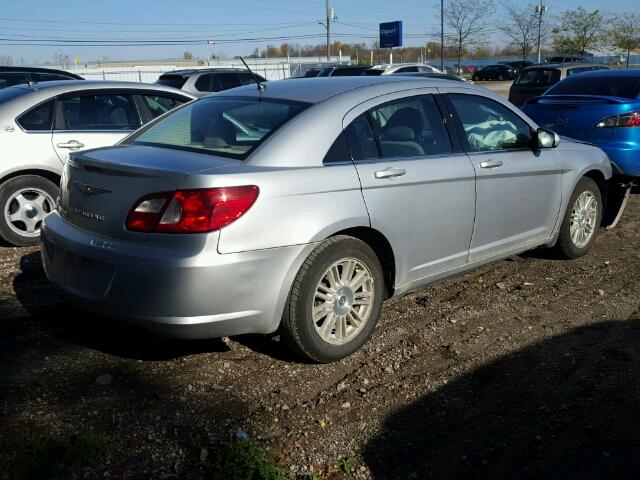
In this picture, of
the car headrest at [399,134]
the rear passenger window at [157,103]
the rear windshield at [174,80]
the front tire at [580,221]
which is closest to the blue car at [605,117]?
the front tire at [580,221]

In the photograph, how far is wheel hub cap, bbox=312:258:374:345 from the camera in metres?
3.78

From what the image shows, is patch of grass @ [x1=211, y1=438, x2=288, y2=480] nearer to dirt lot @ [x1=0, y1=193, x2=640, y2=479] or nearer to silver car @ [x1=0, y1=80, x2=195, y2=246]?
dirt lot @ [x1=0, y1=193, x2=640, y2=479]

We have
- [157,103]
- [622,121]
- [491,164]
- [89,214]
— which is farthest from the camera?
[622,121]

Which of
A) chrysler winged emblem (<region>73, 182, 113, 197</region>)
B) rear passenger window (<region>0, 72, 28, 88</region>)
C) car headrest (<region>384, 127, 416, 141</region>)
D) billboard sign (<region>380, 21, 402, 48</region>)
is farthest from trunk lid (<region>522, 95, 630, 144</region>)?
billboard sign (<region>380, 21, 402, 48</region>)

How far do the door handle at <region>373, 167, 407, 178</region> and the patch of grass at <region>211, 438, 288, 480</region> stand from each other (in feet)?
5.61

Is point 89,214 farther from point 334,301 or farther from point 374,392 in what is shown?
point 374,392

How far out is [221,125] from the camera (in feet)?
13.6

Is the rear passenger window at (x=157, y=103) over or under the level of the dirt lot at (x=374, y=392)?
over

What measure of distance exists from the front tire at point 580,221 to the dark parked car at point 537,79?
41.3 ft

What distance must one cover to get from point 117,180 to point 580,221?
403 cm

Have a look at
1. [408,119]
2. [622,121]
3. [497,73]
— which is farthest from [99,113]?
[497,73]

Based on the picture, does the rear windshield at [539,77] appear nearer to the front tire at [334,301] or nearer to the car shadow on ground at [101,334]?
the front tire at [334,301]

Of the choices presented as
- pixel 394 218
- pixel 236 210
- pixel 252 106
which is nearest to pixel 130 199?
pixel 236 210

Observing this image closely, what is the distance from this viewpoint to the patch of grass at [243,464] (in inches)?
110
